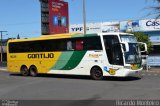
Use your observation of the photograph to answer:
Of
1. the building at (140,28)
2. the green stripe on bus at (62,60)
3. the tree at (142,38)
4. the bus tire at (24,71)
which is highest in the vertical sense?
the building at (140,28)

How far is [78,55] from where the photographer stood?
26.7 metres

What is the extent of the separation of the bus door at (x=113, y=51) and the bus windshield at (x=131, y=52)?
1.19ft

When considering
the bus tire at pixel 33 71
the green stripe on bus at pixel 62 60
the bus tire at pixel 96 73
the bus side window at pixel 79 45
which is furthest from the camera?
the bus tire at pixel 33 71

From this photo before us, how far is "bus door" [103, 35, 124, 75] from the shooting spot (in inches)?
963

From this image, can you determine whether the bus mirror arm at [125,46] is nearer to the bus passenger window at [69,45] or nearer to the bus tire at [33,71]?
the bus passenger window at [69,45]

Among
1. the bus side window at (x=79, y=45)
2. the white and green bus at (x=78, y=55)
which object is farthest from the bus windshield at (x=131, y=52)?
the bus side window at (x=79, y=45)

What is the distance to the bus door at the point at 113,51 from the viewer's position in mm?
24453

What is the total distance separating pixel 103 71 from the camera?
25188mm

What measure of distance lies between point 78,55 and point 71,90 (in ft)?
25.6

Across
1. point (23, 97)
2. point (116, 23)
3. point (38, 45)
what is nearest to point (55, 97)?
point (23, 97)

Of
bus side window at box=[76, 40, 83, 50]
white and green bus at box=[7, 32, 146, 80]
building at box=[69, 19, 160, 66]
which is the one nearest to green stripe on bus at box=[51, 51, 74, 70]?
white and green bus at box=[7, 32, 146, 80]

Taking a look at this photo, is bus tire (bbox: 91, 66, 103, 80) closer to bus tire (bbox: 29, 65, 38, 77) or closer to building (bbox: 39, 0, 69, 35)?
bus tire (bbox: 29, 65, 38, 77)

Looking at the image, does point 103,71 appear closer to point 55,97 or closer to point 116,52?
point 116,52

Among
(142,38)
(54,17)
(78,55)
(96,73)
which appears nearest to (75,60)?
(78,55)
